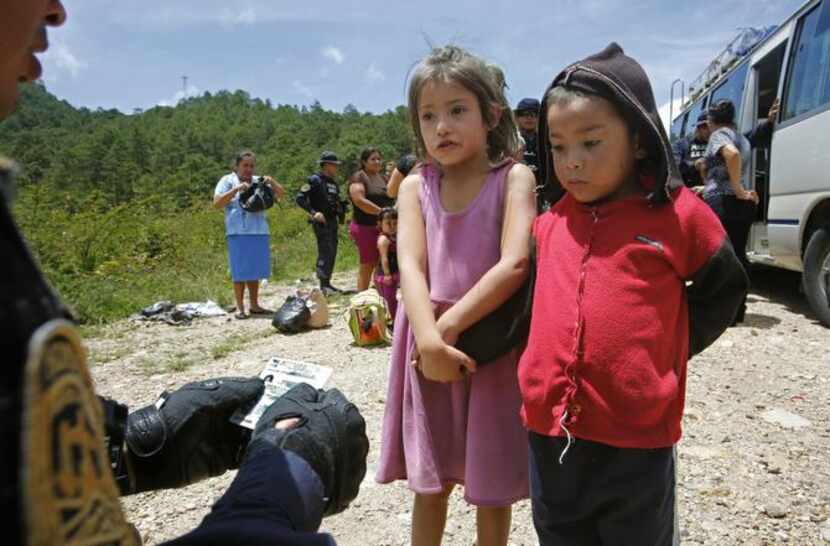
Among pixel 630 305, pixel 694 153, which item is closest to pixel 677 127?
pixel 694 153

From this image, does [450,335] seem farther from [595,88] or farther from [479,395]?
[595,88]

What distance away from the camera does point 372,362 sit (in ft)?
14.3

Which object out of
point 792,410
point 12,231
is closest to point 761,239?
point 792,410

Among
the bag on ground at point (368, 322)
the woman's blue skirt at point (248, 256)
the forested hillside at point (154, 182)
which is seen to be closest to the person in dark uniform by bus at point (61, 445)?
the forested hillside at point (154, 182)

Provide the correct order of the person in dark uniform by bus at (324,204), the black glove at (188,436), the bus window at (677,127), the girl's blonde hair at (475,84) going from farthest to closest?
the bus window at (677,127), the person in dark uniform by bus at (324,204), the girl's blonde hair at (475,84), the black glove at (188,436)

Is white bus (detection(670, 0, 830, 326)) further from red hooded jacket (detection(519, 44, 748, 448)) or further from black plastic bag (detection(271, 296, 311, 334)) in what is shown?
black plastic bag (detection(271, 296, 311, 334))

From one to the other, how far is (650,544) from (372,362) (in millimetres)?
3186

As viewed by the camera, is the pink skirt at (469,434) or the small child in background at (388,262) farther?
the small child in background at (388,262)

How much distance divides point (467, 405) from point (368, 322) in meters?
3.31

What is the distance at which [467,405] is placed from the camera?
1581mm

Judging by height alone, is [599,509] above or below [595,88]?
below

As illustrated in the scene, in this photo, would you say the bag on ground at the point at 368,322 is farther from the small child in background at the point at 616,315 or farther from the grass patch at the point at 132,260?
the small child in background at the point at 616,315

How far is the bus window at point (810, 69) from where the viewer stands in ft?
14.0

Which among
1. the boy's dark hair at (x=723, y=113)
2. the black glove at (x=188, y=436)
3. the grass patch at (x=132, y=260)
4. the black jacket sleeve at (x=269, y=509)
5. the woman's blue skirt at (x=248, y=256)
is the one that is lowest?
the grass patch at (x=132, y=260)
